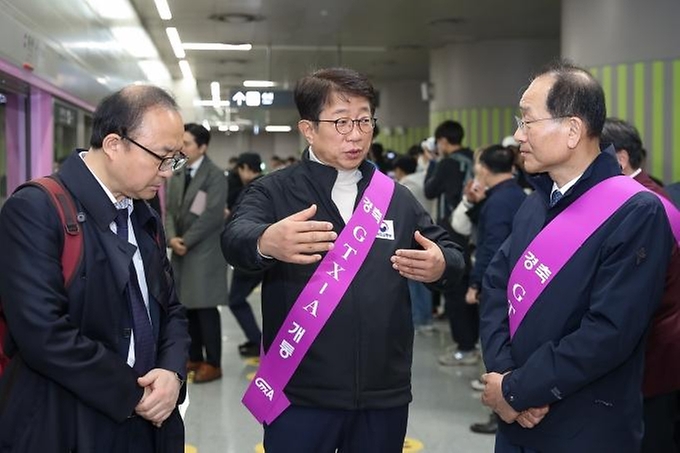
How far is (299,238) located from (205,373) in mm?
3564

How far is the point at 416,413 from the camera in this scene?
4.68 metres

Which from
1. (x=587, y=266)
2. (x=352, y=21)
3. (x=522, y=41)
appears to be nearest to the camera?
(x=587, y=266)

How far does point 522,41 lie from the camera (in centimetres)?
1200

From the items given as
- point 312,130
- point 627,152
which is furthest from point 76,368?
point 627,152

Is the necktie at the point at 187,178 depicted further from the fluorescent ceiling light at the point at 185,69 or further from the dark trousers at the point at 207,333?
the fluorescent ceiling light at the point at 185,69

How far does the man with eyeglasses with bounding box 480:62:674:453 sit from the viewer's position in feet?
6.49

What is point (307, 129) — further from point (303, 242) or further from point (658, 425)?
point (658, 425)

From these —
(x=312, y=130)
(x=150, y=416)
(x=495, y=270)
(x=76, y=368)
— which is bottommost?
(x=150, y=416)

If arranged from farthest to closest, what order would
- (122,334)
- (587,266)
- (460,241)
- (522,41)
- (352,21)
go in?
(522,41) < (352,21) < (460,241) < (587,266) < (122,334)

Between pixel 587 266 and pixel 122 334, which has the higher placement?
pixel 587 266

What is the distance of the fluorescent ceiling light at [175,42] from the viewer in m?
11.3

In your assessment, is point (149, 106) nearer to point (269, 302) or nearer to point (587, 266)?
point (269, 302)

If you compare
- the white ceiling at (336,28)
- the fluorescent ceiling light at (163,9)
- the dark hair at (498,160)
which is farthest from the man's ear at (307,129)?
the fluorescent ceiling light at (163,9)

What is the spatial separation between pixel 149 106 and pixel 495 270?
3.60 ft
